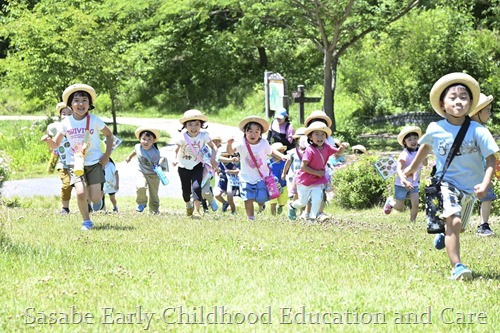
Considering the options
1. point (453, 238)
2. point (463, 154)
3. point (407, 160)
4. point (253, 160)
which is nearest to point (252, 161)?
point (253, 160)

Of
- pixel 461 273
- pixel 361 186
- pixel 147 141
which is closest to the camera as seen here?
pixel 461 273

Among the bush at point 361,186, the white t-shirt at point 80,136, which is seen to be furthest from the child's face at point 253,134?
the bush at point 361,186

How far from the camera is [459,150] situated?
654 cm

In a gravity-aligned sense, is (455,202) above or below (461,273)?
above

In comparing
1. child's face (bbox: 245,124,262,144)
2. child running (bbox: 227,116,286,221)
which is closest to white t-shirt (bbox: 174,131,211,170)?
child running (bbox: 227,116,286,221)

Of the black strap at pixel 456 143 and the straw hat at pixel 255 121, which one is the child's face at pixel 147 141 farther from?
the black strap at pixel 456 143

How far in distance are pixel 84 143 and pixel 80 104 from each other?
461mm

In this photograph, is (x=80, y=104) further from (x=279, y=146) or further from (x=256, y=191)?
(x=279, y=146)

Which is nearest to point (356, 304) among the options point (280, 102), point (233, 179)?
point (233, 179)

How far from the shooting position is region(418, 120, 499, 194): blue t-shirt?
6.53 meters

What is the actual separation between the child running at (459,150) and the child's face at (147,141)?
23.7 ft

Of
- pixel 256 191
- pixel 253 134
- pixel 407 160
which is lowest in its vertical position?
pixel 256 191

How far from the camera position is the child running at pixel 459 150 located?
6465 mm

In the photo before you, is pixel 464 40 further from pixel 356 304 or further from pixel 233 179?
pixel 356 304
